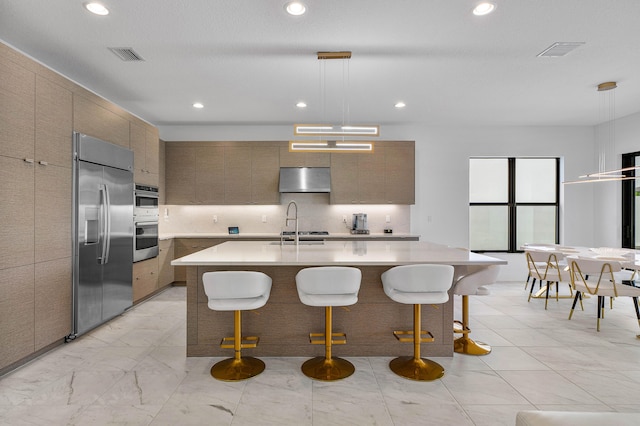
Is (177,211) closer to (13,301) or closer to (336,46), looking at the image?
Result: (13,301)

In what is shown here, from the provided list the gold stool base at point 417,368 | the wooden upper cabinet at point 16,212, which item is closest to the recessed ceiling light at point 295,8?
the wooden upper cabinet at point 16,212

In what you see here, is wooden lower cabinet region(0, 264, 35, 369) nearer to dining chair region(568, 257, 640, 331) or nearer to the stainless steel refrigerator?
the stainless steel refrigerator

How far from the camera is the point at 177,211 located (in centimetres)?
638

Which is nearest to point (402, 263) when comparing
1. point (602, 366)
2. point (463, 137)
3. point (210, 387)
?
point (210, 387)

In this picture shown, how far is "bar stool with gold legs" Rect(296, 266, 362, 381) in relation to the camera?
259 cm

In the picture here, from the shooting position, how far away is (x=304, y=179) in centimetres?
598

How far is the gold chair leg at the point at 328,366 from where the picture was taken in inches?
106

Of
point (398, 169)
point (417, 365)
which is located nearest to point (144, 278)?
point (417, 365)

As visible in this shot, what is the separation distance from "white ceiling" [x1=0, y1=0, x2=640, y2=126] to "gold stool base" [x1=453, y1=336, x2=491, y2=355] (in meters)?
2.86

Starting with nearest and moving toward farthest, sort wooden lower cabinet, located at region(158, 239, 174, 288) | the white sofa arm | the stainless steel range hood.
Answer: the white sofa arm → wooden lower cabinet, located at region(158, 239, 174, 288) → the stainless steel range hood

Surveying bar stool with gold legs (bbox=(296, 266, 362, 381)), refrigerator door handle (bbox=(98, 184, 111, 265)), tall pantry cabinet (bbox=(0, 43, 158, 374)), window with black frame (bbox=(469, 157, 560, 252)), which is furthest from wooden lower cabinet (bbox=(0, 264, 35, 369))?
window with black frame (bbox=(469, 157, 560, 252))

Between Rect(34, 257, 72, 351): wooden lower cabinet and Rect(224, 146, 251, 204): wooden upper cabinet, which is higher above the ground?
Rect(224, 146, 251, 204): wooden upper cabinet

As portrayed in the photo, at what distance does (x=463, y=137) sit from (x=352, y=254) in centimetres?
447

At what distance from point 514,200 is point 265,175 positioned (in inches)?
190
